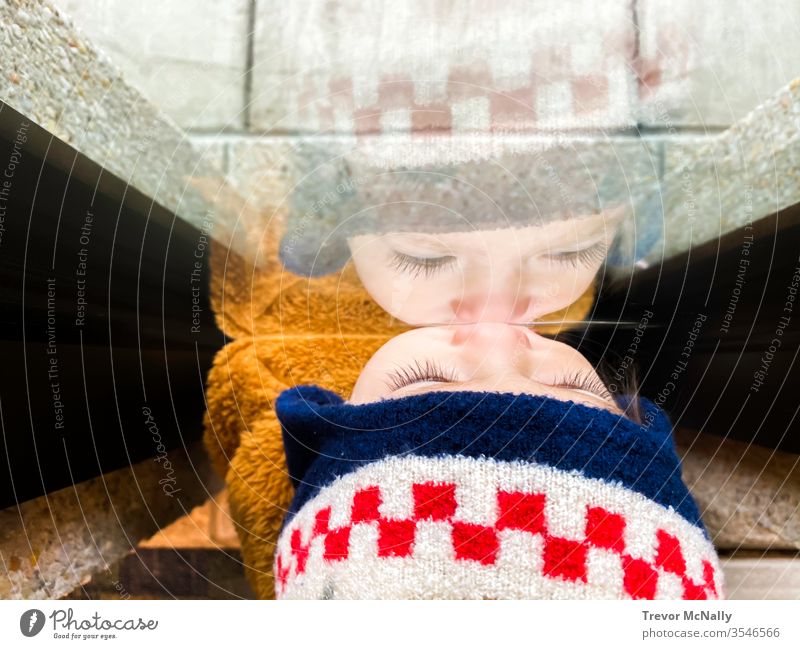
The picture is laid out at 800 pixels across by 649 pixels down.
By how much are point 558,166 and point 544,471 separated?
0.14 metres

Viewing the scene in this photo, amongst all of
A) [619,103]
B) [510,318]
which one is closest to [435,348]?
[510,318]

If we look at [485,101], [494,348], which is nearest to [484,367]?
[494,348]

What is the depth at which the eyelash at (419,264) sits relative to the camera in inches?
11.1

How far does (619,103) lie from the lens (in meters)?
0.30

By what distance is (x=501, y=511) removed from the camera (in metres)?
0.24

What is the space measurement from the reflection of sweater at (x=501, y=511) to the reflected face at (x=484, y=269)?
1.8 inches

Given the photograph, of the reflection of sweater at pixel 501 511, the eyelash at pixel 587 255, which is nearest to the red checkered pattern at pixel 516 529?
the reflection of sweater at pixel 501 511

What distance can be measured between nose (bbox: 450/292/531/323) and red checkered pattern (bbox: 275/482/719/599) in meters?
0.08

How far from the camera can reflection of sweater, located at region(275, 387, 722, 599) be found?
0.23 meters

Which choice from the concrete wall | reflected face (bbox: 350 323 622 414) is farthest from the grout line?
reflected face (bbox: 350 323 622 414)

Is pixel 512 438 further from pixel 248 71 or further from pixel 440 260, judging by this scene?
pixel 248 71

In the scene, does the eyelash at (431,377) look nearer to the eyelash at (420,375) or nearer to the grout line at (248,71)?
the eyelash at (420,375)

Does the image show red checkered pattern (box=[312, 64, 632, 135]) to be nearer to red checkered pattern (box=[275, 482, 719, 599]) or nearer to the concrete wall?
the concrete wall

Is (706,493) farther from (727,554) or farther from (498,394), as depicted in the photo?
(498,394)
